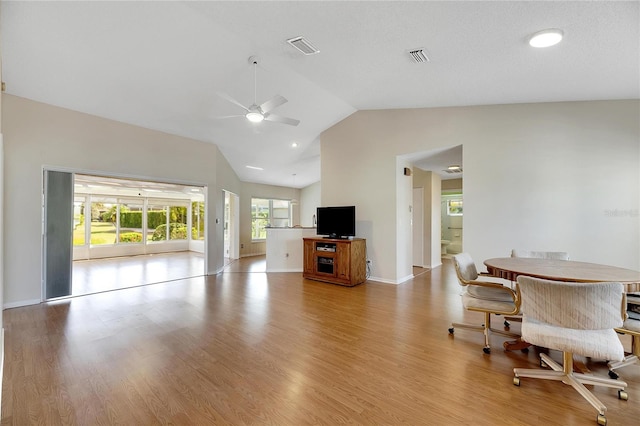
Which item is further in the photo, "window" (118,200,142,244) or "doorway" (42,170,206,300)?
"window" (118,200,142,244)

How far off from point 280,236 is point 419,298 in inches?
136

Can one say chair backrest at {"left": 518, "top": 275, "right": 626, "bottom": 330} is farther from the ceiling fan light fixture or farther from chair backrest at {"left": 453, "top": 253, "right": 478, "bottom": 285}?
the ceiling fan light fixture

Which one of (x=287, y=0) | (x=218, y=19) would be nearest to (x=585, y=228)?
(x=287, y=0)

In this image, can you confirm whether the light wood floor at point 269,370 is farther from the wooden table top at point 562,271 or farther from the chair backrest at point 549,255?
the chair backrest at point 549,255

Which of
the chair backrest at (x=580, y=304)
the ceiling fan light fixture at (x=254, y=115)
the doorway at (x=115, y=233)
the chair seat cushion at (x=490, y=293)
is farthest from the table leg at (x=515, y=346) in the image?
the doorway at (x=115, y=233)

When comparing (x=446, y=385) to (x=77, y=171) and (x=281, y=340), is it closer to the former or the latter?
Answer: (x=281, y=340)

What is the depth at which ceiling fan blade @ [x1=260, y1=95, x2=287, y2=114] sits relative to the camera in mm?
3205

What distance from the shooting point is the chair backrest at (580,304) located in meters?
1.73

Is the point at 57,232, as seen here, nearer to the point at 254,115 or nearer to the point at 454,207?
the point at 254,115

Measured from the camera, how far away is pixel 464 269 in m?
2.91

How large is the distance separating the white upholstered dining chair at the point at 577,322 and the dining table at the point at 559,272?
32 cm

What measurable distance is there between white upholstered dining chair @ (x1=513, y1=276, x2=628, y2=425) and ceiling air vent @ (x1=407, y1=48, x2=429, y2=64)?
8.21 ft

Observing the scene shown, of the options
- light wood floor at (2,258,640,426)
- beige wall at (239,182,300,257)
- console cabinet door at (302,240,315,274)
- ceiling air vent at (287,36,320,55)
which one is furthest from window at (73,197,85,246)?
ceiling air vent at (287,36,320,55)

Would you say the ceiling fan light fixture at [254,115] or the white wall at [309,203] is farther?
the white wall at [309,203]
